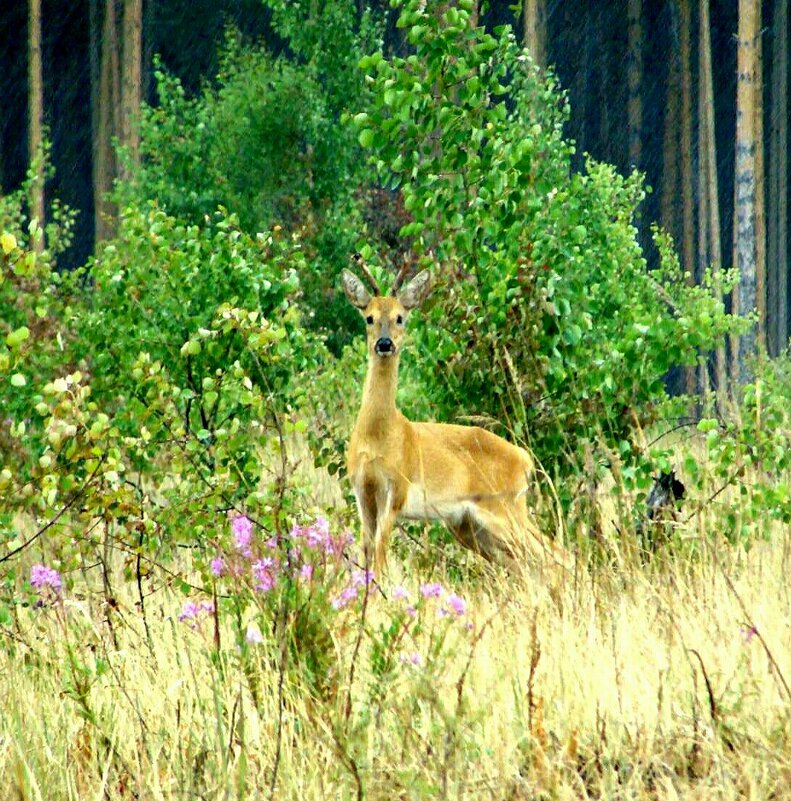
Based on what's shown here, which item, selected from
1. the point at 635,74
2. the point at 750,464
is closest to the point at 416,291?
the point at 750,464

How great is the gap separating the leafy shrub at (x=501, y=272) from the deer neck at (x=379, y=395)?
323mm

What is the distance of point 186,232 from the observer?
814 cm

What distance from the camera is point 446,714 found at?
A: 351 centimetres

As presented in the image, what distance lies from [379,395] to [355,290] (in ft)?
2.14

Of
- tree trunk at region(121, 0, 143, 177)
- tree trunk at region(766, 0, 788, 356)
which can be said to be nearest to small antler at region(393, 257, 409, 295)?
tree trunk at region(121, 0, 143, 177)

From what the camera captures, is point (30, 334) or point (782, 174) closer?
point (30, 334)

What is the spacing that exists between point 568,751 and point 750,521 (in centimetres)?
303

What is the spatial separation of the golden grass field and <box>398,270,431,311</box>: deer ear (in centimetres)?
256

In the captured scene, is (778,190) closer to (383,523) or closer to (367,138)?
(367,138)

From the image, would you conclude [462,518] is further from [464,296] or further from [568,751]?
[568,751]

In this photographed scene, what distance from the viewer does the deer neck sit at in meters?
7.32

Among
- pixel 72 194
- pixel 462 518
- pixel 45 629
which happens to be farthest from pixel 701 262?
pixel 45 629

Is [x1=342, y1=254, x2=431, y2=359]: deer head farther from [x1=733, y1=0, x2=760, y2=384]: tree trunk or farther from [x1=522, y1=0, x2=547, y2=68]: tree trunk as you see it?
[x1=522, y1=0, x2=547, y2=68]: tree trunk

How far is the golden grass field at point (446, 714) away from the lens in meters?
3.65
